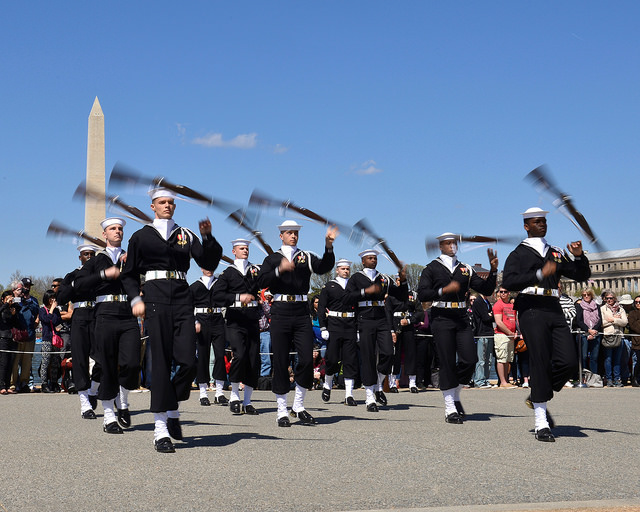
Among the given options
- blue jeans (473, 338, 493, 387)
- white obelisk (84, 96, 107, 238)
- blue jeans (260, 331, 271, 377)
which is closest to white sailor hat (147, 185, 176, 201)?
blue jeans (260, 331, 271, 377)

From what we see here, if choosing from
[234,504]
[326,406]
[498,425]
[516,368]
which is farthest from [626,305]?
[234,504]

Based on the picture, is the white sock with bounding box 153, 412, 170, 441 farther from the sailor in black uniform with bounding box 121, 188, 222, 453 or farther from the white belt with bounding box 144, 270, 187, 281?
the white belt with bounding box 144, 270, 187, 281

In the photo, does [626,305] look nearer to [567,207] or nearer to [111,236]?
[567,207]

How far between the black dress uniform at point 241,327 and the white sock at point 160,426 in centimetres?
377

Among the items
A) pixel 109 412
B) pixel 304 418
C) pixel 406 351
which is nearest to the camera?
pixel 109 412

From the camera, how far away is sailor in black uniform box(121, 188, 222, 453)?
8359mm

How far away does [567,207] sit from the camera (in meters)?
9.96

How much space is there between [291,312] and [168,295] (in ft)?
8.76

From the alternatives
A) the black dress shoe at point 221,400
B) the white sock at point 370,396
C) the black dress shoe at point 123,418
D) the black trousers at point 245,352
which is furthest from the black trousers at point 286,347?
the black dress shoe at point 221,400

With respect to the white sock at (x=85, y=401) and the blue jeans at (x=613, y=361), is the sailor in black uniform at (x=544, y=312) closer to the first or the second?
the white sock at (x=85, y=401)

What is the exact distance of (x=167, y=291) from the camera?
27.6ft

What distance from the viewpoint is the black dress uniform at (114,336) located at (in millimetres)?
9836

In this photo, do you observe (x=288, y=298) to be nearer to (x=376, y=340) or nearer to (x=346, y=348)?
(x=376, y=340)

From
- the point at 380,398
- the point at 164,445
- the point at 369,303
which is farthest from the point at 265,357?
the point at 164,445
